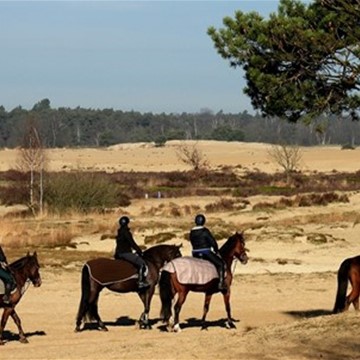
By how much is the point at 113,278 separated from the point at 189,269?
6.42 ft

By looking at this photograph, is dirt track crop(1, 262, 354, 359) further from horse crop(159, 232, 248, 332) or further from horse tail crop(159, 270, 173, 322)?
horse tail crop(159, 270, 173, 322)

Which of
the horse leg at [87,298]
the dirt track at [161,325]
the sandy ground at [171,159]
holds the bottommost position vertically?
the dirt track at [161,325]

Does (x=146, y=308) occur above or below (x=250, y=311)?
above

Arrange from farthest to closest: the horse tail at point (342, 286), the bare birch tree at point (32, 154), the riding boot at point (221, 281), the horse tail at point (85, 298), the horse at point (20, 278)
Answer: the bare birch tree at point (32, 154)
the horse tail at point (85, 298)
the riding boot at point (221, 281)
the horse tail at point (342, 286)
the horse at point (20, 278)

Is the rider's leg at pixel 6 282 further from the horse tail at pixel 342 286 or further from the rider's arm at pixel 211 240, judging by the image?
the horse tail at pixel 342 286

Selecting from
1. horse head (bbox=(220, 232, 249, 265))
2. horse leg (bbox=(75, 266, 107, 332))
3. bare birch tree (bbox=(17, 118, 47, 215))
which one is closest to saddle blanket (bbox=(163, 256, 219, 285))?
horse head (bbox=(220, 232, 249, 265))

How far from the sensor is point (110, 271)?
21.0 m

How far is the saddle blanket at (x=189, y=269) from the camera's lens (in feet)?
66.2

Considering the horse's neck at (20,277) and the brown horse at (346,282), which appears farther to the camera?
the brown horse at (346,282)

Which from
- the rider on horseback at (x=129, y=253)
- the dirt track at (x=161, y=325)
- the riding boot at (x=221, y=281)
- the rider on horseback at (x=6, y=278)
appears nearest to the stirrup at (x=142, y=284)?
the rider on horseback at (x=129, y=253)

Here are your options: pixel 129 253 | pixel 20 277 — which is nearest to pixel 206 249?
pixel 129 253

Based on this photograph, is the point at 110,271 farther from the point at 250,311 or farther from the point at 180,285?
the point at 250,311

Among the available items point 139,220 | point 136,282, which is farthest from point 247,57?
point 139,220

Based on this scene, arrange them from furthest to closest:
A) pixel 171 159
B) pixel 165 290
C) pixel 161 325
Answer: pixel 171 159 → pixel 161 325 → pixel 165 290
